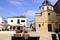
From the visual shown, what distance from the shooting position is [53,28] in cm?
4009

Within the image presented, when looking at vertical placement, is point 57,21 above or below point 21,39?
above

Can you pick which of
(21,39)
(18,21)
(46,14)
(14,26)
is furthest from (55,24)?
(21,39)

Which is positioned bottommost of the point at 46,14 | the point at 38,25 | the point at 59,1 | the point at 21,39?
the point at 21,39

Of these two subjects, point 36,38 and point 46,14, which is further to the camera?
point 46,14

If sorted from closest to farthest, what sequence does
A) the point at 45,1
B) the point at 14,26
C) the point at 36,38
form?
the point at 36,38
the point at 14,26
the point at 45,1

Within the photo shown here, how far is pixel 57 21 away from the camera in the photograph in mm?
40031

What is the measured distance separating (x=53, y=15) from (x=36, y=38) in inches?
1146

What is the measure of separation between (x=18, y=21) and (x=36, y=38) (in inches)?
1983

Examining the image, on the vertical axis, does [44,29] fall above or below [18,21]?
below

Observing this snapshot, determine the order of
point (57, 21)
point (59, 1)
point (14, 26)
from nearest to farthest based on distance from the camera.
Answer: point (57, 21) → point (59, 1) → point (14, 26)

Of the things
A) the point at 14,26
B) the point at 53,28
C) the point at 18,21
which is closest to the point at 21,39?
the point at 53,28

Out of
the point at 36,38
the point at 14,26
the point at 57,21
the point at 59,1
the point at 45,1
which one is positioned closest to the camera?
the point at 36,38

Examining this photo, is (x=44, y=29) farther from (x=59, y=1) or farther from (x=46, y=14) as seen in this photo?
(x=59, y=1)

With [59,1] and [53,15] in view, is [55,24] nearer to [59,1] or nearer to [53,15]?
[53,15]
